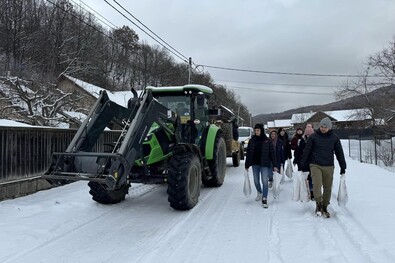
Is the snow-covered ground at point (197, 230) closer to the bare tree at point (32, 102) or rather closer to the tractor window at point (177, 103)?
the tractor window at point (177, 103)

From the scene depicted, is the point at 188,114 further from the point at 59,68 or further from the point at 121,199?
the point at 59,68

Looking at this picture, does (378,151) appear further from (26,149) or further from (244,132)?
(26,149)

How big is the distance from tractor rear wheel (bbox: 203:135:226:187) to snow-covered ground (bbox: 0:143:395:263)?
0.96 m

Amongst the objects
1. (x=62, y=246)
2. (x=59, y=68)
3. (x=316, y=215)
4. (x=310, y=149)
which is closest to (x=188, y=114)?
(x=310, y=149)

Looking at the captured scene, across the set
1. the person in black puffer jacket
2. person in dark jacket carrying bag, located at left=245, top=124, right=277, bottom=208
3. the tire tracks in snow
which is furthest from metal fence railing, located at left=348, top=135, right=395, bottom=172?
the tire tracks in snow

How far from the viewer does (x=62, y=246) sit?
5332 mm

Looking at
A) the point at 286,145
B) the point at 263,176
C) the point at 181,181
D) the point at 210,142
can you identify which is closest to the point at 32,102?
the point at 210,142

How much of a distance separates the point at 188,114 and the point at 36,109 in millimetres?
11164

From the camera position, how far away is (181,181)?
690 cm

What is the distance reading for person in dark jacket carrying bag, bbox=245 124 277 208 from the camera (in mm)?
7816

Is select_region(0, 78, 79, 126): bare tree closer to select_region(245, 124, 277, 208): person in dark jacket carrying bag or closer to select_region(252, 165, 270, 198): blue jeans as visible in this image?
select_region(245, 124, 277, 208): person in dark jacket carrying bag

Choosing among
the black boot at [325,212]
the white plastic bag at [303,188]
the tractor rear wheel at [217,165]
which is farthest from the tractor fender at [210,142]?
the black boot at [325,212]

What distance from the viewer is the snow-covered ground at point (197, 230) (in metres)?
4.89

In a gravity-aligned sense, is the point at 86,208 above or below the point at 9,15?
below
